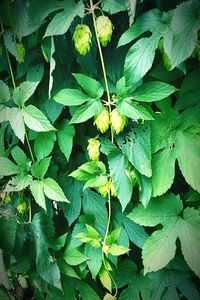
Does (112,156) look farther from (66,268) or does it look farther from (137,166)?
(66,268)

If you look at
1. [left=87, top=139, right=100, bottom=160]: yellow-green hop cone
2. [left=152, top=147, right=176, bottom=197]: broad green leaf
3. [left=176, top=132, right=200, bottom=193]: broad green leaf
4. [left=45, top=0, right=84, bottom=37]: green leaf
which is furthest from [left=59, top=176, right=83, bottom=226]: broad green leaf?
[left=45, top=0, right=84, bottom=37]: green leaf

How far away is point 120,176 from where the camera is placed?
1029 millimetres

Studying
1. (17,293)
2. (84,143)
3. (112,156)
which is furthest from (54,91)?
(17,293)

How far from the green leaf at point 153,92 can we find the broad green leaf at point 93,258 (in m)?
0.62

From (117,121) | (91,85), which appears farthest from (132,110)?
(91,85)

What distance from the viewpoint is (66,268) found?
131cm

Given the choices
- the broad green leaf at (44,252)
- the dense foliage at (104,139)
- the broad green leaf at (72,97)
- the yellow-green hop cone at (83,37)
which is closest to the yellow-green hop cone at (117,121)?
the dense foliage at (104,139)

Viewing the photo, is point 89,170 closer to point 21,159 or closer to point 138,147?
point 138,147

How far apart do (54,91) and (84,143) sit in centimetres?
23

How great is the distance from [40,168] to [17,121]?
19cm

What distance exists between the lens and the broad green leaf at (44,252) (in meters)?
1.26

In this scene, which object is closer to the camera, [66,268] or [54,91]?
[54,91]

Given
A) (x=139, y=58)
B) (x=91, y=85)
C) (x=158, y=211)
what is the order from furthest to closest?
1. (x=158, y=211)
2. (x=91, y=85)
3. (x=139, y=58)

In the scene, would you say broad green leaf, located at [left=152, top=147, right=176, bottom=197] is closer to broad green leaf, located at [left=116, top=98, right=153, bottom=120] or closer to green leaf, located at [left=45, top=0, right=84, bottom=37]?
broad green leaf, located at [left=116, top=98, right=153, bottom=120]
